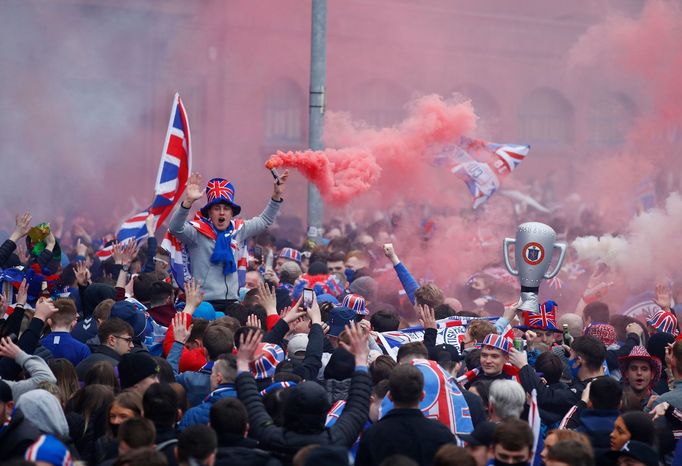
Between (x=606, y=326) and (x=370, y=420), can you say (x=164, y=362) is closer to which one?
(x=370, y=420)

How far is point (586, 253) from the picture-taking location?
431 inches

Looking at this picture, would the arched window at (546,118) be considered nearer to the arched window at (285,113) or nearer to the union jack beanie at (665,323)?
the arched window at (285,113)

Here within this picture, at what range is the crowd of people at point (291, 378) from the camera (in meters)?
4.31

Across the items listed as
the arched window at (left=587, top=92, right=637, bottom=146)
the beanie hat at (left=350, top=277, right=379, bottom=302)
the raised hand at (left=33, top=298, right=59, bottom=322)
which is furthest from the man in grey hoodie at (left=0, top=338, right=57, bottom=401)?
the arched window at (left=587, top=92, right=637, bottom=146)

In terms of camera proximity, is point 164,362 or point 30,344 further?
point 30,344

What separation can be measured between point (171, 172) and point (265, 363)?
186 inches

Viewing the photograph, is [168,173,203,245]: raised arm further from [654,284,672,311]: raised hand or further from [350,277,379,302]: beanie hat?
[654,284,672,311]: raised hand

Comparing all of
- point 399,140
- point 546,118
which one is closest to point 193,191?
point 399,140

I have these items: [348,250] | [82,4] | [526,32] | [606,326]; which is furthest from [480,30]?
[606,326]

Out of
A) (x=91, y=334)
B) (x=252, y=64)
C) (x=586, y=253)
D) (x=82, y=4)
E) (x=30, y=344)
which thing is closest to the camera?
(x=30, y=344)

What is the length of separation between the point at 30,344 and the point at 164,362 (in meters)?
0.99

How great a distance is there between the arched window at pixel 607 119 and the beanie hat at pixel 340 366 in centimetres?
2050

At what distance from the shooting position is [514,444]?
4160 millimetres

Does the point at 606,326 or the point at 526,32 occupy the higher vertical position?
the point at 526,32
